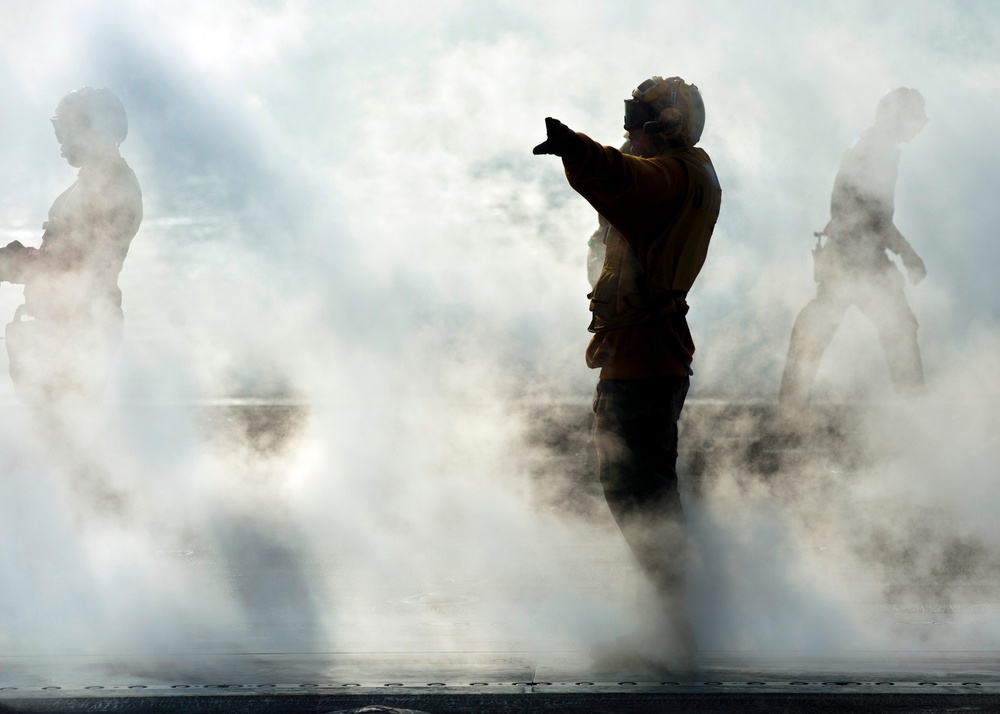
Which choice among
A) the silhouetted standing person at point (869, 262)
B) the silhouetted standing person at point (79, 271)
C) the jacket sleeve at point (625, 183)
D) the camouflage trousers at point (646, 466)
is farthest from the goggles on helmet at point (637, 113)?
the silhouetted standing person at point (869, 262)

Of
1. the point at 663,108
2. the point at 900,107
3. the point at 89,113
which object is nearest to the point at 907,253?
the point at 900,107

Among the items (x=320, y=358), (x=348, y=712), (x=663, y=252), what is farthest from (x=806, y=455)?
(x=348, y=712)

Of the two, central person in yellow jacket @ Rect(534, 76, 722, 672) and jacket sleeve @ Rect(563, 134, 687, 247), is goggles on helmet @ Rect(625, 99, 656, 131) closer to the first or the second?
central person in yellow jacket @ Rect(534, 76, 722, 672)

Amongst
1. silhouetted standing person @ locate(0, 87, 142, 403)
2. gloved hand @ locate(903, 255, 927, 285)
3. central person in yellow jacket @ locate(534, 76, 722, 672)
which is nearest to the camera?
central person in yellow jacket @ locate(534, 76, 722, 672)

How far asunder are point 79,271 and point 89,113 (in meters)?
0.61

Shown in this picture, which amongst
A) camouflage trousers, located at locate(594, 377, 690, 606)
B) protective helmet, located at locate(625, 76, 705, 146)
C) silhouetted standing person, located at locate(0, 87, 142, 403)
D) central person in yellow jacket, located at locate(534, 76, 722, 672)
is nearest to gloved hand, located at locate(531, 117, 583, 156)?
central person in yellow jacket, located at locate(534, 76, 722, 672)

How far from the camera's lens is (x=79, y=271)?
14.3 ft

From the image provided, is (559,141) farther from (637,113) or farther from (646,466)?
(646,466)

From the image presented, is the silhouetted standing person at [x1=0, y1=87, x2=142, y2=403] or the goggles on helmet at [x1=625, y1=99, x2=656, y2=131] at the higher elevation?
the silhouetted standing person at [x1=0, y1=87, x2=142, y2=403]

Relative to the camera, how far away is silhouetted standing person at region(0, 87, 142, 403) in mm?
4285

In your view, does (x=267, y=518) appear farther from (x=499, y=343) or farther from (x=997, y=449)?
(x=997, y=449)

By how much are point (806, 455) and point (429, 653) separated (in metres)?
2.81

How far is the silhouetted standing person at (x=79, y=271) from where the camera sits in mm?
4285

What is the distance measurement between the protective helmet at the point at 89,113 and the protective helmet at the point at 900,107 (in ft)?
12.2
